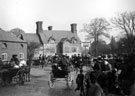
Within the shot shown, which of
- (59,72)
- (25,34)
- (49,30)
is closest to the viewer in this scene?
(59,72)

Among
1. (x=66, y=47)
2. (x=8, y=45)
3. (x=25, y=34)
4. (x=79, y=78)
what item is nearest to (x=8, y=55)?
(x=8, y=45)

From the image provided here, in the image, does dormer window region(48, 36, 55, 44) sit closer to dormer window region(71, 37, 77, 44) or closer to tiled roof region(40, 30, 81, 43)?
tiled roof region(40, 30, 81, 43)

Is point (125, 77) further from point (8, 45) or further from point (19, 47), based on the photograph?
point (19, 47)

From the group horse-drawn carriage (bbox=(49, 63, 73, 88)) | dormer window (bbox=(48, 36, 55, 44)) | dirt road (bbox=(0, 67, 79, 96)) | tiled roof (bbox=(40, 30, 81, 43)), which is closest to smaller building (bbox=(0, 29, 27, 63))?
dormer window (bbox=(48, 36, 55, 44))

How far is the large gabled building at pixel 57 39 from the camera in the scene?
52.8 meters

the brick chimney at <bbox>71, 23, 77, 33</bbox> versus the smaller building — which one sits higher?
the brick chimney at <bbox>71, 23, 77, 33</bbox>

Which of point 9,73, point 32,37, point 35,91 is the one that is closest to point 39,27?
point 32,37

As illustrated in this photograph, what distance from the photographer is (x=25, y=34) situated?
51906 mm

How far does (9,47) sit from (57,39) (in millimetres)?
23105

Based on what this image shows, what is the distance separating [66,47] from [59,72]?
45.1 meters

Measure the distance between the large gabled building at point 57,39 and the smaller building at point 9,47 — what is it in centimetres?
1411

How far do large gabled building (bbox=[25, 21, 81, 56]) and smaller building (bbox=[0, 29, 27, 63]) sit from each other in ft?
46.3

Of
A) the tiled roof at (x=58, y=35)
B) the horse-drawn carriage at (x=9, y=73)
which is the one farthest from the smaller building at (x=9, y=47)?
the horse-drawn carriage at (x=9, y=73)

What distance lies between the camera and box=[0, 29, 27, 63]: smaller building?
32981 mm
